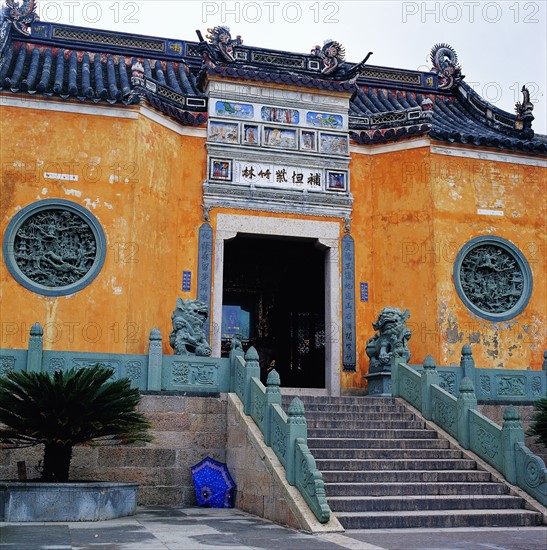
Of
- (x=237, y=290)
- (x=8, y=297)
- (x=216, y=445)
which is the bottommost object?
(x=216, y=445)

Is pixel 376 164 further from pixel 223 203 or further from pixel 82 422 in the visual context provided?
pixel 82 422

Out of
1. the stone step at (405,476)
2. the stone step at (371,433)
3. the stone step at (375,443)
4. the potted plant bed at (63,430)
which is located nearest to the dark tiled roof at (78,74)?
the potted plant bed at (63,430)

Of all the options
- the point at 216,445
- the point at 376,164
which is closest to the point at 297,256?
the point at 376,164

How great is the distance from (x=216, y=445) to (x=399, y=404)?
265 cm

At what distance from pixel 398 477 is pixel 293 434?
1.35m

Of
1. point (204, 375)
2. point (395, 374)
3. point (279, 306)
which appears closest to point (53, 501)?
point (204, 375)

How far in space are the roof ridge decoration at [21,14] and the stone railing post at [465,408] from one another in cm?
1072

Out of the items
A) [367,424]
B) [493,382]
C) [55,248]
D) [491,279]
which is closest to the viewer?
[367,424]

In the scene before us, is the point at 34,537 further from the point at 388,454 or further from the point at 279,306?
the point at 279,306

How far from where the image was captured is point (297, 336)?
15602 millimetres

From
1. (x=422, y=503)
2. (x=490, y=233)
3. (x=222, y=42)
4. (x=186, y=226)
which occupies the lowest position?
(x=422, y=503)

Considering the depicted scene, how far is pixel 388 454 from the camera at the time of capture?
8523 millimetres

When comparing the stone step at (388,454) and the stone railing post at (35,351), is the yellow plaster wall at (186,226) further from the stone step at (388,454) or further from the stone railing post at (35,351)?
the stone step at (388,454)

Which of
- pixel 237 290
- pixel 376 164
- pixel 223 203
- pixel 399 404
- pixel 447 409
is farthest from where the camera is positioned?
pixel 237 290
